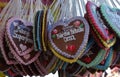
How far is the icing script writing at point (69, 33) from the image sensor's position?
673 millimetres

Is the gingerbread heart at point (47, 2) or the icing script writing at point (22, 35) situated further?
the gingerbread heart at point (47, 2)

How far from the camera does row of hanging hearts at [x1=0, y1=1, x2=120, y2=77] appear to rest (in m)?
0.67

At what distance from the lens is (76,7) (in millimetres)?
841

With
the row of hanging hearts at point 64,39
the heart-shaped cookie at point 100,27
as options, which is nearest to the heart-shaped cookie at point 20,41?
the row of hanging hearts at point 64,39

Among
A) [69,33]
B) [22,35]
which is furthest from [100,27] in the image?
[22,35]

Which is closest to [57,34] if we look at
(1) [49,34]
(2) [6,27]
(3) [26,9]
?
(1) [49,34]

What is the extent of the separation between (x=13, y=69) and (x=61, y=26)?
21 centimetres

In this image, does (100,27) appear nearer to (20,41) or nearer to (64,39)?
(64,39)

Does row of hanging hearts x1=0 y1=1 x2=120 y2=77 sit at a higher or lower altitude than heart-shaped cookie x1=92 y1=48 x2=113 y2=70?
higher

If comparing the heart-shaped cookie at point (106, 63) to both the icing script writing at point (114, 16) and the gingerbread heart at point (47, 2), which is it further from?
the gingerbread heart at point (47, 2)

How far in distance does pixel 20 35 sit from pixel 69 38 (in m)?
0.13

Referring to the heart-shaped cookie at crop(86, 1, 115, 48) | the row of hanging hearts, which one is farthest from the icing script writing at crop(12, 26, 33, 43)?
the heart-shaped cookie at crop(86, 1, 115, 48)

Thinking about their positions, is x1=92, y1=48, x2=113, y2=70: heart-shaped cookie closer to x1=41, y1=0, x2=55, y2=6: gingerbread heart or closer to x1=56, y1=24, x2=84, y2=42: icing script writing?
x1=56, y1=24, x2=84, y2=42: icing script writing

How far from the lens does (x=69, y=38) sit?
2.21 feet
